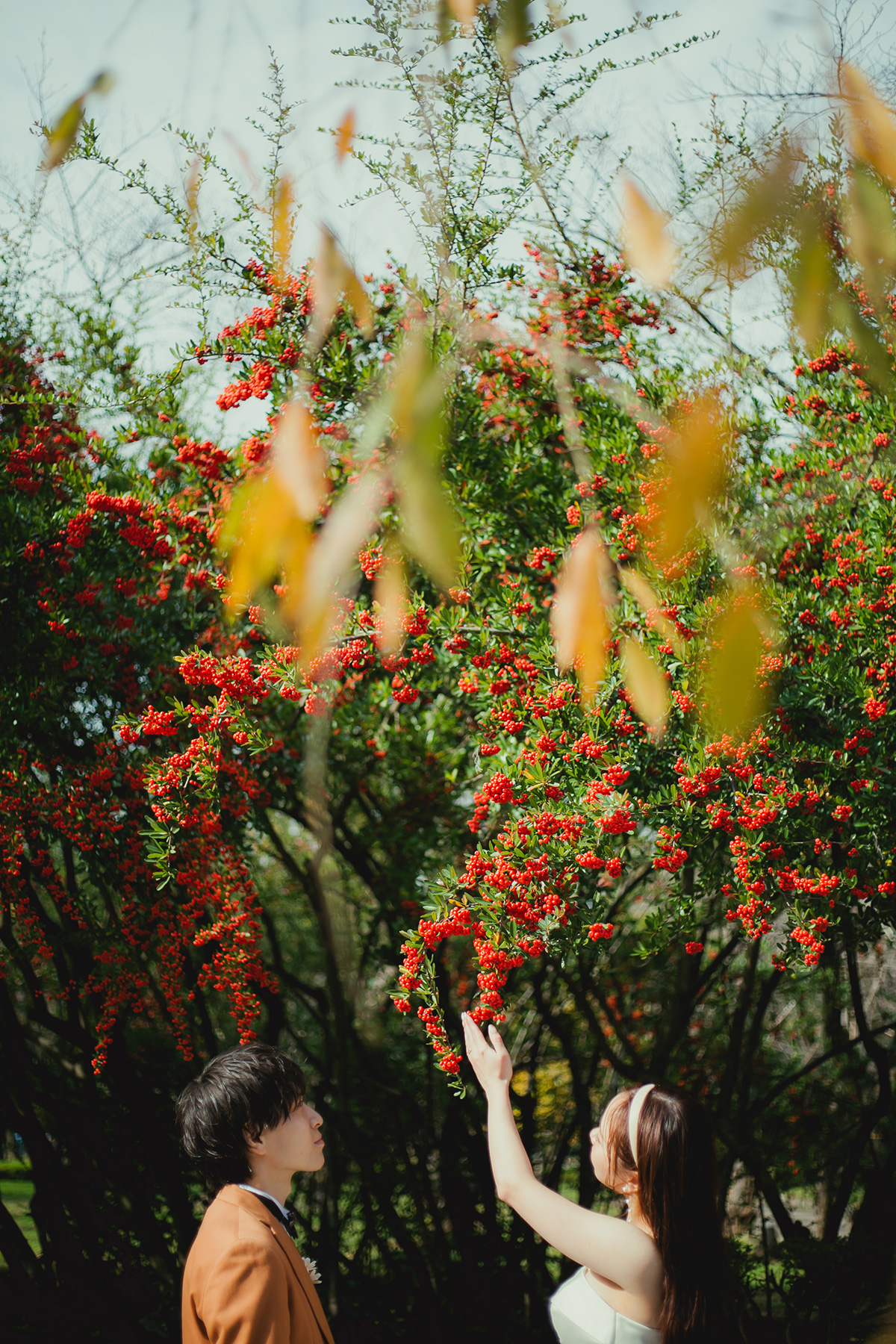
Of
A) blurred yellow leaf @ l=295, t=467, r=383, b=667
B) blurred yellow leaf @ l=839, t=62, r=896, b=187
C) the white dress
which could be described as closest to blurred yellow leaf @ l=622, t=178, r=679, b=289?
blurred yellow leaf @ l=839, t=62, r=896, b=187

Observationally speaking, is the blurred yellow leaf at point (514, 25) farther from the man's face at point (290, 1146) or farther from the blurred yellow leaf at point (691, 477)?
the man's face at point (290, 1146)

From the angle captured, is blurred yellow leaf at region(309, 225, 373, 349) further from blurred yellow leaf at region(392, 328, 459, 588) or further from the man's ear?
the man's ear

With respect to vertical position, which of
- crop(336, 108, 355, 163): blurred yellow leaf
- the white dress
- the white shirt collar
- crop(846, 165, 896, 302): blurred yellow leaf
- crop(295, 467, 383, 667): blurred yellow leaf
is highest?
crop(336, 108, 355, 163): blurred yellow leaf

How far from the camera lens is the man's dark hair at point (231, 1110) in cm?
147

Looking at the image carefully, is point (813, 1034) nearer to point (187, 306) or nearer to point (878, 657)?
point (878, 657)

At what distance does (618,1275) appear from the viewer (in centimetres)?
138

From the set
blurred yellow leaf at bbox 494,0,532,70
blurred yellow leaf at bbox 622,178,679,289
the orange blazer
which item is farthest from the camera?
the orange blazer

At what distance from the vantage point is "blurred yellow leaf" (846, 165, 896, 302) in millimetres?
841

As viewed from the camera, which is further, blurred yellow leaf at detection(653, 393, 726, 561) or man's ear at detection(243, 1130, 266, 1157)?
man's ear at detection(243, 1130, 266, 1157)

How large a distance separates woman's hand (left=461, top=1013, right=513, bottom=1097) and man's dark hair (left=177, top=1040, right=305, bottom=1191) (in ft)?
1.01

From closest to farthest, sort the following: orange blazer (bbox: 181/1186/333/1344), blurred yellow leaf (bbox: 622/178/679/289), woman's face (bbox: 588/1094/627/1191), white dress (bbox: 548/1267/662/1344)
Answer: blurred yellow leaf (bbox: 622/178/679/289)
orange blazer (bbox: 181/1186/333/1344)
white dress (bbox: 548/1267/662/1344)
woman's face (bbox: 588/1094/627/1191)

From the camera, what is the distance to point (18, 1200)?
4129mm

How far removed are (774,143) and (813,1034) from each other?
4035 millimetres

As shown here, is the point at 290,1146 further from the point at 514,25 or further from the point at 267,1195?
the point at 514,25
